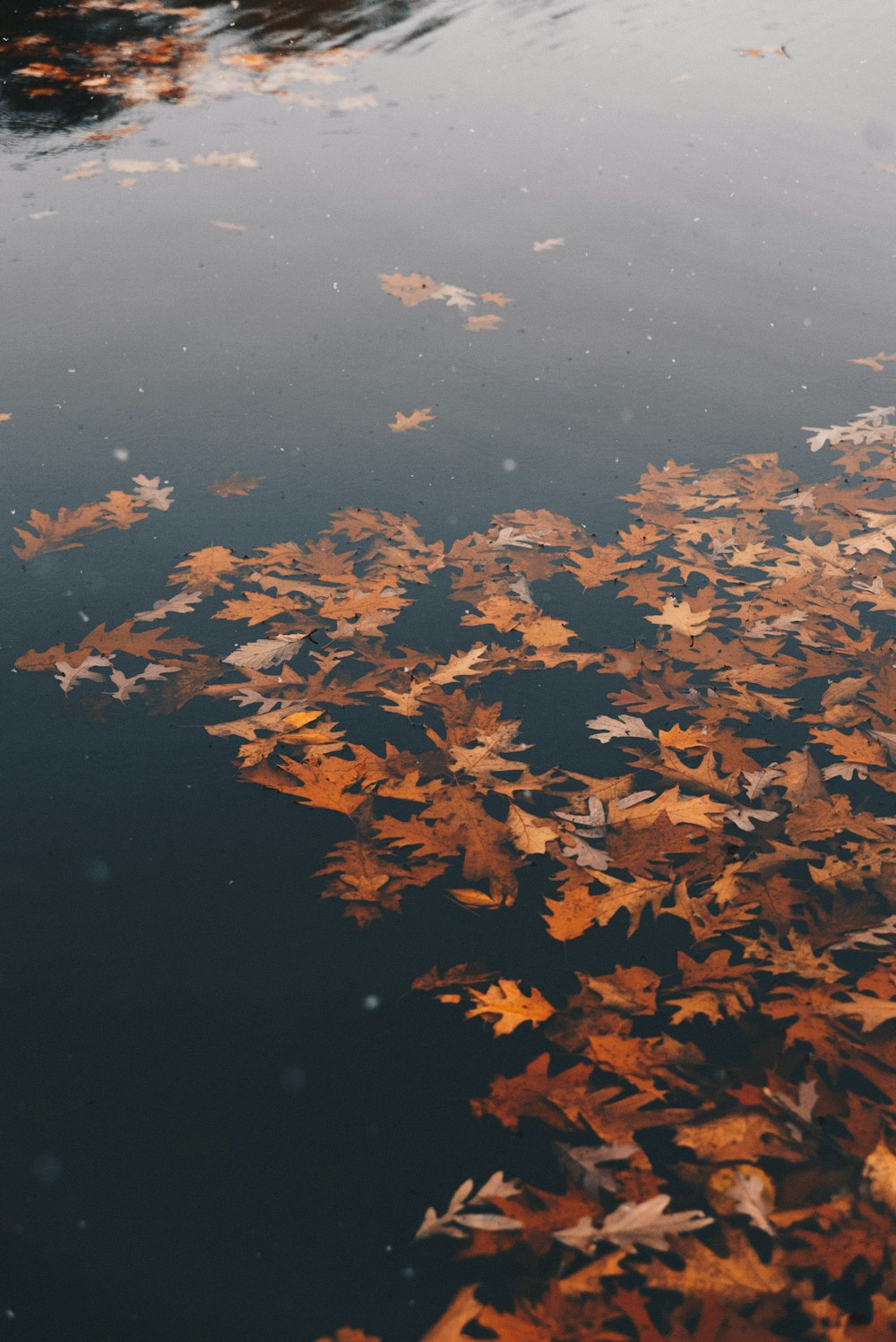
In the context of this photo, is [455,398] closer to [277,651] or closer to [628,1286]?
[277,651]

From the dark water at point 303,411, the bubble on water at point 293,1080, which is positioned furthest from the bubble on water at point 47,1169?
the bubble on water at point 293,1080

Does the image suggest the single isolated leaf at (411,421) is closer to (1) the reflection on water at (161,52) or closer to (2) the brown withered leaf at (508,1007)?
(2) the brown withered leaf at (508,1007)

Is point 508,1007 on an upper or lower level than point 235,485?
lower

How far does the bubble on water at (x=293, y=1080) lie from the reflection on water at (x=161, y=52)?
9738mm

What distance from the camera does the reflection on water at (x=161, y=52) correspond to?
10.1m

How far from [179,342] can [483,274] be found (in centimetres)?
240

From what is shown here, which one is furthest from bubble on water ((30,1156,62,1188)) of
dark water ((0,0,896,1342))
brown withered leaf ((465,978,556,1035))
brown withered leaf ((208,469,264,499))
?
brown withered leaf ((208,469,264,499))

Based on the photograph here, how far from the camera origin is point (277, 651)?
4.09 m

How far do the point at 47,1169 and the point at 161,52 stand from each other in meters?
12.4

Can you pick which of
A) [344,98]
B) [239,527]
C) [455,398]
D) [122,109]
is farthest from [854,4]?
[239,527]

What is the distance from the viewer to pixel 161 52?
1134 cm

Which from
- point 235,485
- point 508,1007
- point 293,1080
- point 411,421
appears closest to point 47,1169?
point 293,1080

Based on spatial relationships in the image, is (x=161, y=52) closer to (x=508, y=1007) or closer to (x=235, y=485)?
(x=235, y=485)

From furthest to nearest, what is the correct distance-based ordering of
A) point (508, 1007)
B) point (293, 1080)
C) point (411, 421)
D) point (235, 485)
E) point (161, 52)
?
point (161, 52) → point (411, 421) → point (235, 485) → point (508, 1007) → point (293, 1080)
